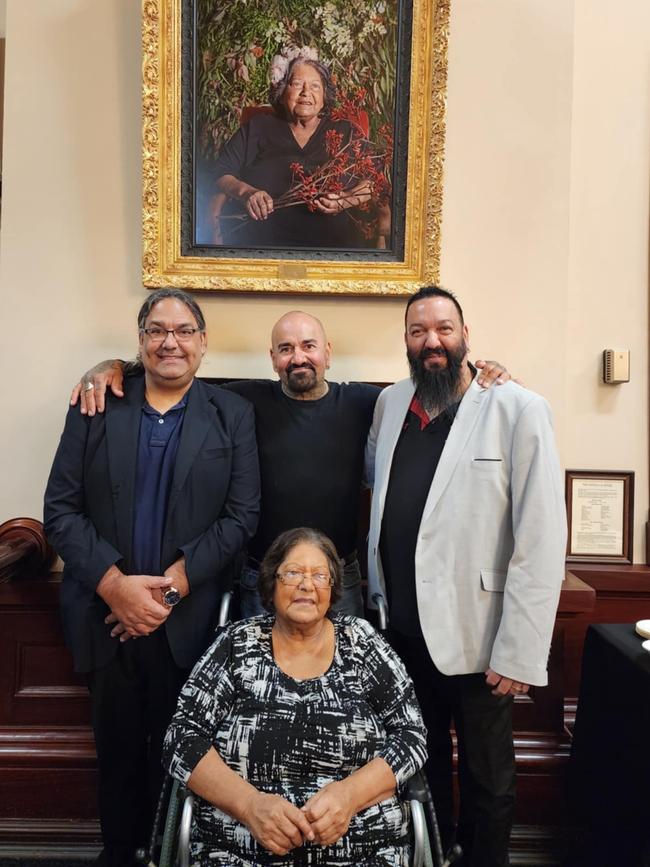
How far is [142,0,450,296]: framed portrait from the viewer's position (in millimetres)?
2307

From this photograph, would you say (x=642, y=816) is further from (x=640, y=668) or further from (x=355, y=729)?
(x=355, y=729)

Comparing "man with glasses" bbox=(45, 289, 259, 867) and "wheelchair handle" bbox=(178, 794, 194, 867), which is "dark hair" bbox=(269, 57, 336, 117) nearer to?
"man with glasses" bbox=(45, 289, 259, 867)

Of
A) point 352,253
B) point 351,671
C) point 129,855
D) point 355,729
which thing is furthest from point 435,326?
point 129,855

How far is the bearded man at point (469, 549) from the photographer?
1623mm

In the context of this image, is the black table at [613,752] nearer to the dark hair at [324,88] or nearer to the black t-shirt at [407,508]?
the black t-shirt at [407,508]

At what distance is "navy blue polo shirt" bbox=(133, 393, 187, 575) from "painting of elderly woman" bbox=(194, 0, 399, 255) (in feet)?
3.05

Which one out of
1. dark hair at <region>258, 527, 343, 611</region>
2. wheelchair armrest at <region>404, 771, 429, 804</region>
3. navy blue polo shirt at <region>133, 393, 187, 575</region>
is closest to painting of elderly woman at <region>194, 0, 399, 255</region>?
navy blue polo shirt at <region>133, 393, 187, 575</region>

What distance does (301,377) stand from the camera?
6.46 feet

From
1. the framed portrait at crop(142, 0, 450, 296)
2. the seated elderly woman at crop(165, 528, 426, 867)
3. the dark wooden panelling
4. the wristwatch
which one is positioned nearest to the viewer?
the seated elderly woman at crop(165, 528, 426, 867)

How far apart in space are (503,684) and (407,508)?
1.77ft

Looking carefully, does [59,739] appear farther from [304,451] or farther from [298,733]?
[304,451]

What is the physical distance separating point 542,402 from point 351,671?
91 centimetres

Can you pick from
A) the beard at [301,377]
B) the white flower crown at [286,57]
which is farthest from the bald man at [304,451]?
the white flower crown at [286,57]

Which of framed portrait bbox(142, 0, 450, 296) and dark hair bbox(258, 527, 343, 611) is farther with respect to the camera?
framed portrait bbox(142, 0, 450, 296)
